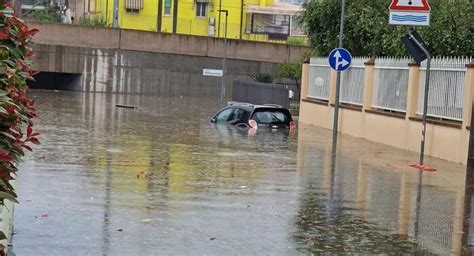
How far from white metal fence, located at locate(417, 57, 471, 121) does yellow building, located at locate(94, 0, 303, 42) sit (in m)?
55.1

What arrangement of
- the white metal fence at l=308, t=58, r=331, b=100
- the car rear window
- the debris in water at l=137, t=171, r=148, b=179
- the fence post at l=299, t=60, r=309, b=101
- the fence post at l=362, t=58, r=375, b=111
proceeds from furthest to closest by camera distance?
the fence post at l=299, t=60, r=309, b=101, the white metal fence at l=308, t=58, r=331, b=100, the car rear window, the fence post at l=362, t=58, r=375, b=111, the debris in water at l=137, t=171, r=148, b=179

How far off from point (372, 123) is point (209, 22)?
188ft

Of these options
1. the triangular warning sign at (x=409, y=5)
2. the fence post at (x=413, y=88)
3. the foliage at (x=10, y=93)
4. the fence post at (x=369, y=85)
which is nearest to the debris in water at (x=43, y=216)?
the foliage at (x=10, y=93)

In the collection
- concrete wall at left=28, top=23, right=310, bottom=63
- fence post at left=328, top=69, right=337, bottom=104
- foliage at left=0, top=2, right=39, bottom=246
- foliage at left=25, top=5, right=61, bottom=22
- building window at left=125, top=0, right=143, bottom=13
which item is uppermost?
building window at left=125, top=0, right=143, bottom=13

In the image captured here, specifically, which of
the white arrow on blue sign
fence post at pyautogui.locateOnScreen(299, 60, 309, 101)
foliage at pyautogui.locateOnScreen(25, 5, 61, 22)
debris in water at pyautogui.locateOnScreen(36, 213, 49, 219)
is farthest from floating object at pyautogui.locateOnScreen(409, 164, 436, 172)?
foliage at pyautogui.locateOnScreen(25, 5, 61, 22)

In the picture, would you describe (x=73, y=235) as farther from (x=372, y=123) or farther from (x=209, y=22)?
(x=209, y=22)

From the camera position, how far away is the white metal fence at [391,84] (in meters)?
22.7

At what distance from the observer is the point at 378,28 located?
30.4 meters

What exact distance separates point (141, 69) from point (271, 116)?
→ 3678 cm

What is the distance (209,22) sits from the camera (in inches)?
3184

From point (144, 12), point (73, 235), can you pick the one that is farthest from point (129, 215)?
point (144, 12)

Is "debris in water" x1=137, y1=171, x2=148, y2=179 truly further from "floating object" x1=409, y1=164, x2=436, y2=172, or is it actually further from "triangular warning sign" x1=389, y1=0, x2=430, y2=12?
"triangular warning sign" x1=389, y1=0, x2=430, y2=12

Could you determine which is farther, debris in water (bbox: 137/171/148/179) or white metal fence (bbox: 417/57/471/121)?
white metal fence (bbox: 417/57/471/121)

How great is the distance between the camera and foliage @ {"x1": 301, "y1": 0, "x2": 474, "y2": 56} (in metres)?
25.2
